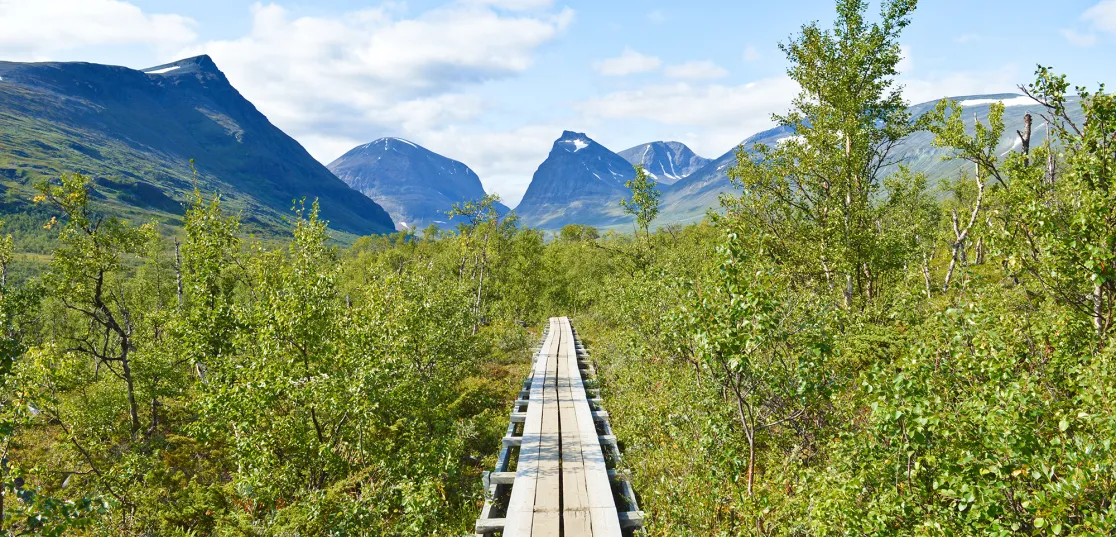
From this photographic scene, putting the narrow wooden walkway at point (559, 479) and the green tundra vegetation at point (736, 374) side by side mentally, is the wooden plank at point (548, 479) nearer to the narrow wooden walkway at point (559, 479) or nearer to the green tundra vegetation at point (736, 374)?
the narrow wooden walkway at point (559, 479)

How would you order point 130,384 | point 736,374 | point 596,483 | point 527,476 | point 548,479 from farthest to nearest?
1. point 130,384
2. point 527,476
3. point 548,479
4. point 596,483
5. point 736,374

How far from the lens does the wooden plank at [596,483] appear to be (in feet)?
29.3

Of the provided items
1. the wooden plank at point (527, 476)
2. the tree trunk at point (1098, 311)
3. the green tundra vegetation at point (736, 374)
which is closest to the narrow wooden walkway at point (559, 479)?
the wooden plank at point (527, 476)

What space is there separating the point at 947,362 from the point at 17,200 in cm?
28226

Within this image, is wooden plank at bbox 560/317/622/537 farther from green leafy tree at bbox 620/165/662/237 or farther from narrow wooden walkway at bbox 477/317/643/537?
green leafy tree at bbox 620/165/662/237

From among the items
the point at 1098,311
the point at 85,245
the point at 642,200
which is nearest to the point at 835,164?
the point at 1098,311

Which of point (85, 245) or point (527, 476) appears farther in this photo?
point (85, 245)

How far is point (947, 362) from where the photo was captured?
640 cm

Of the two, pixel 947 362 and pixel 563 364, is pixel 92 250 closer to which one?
pixel 563 364

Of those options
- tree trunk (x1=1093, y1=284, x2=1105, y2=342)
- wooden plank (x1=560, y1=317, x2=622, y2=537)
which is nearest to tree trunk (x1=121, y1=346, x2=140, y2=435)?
wooden plank (x1=560, y1=317, x2=622, y2=537)

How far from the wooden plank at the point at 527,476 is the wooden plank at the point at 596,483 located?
3.83ft

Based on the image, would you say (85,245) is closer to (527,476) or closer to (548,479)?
(527,476)

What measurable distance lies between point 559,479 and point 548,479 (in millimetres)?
245

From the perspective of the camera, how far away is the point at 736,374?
7.76m
